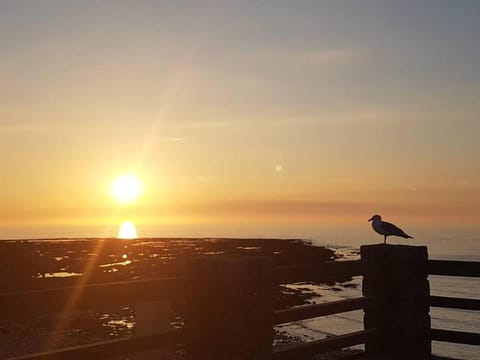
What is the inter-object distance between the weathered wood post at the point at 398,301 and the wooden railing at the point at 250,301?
2cm

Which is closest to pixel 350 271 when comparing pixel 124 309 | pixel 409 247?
pixel 409 247

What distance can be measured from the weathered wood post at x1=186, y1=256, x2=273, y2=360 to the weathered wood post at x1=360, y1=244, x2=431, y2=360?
→ 8.52ft

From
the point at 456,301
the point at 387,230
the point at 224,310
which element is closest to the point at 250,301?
the point at 224,310

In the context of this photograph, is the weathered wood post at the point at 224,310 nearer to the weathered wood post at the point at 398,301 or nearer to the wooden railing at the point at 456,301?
the weathered wood post at the point at 398,301

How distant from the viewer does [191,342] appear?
648 centimetres

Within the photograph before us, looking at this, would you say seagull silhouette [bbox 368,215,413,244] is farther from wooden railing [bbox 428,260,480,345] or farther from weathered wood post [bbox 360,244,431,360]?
wooden railing [bbox 428,260,480,345]

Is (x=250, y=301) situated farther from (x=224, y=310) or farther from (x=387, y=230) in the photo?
(x=387, y=230)

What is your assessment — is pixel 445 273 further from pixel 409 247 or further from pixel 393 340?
pixel 393 340

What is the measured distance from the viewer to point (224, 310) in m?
6.59

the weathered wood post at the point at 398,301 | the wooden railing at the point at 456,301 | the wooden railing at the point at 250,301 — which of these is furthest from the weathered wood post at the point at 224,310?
the wooden railing at the point at 456,301

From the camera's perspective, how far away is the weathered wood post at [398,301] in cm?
881

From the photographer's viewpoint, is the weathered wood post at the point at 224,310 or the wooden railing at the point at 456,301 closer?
the weathered wood post at the point at 224,310

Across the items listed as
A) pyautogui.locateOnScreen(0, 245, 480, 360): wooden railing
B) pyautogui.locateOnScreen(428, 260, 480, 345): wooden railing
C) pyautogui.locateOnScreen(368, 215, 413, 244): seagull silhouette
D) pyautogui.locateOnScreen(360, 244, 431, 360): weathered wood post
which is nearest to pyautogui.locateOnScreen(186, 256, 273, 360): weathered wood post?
pyautogui.locateOnScreen(0, 245, 480, 360): wooden railing

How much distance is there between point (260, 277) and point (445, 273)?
3.12 metres
